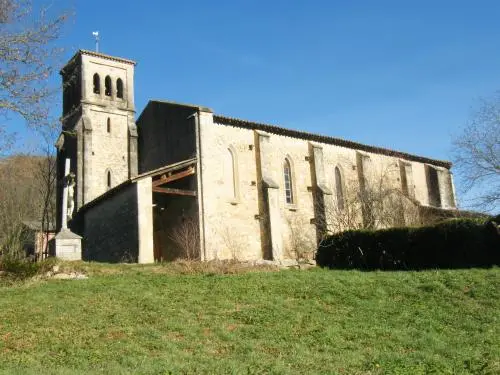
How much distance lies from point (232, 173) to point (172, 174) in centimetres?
395

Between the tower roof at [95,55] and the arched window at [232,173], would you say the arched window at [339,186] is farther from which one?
the tower roof at [95,55]

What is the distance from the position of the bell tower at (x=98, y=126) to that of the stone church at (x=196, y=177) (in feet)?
0.21

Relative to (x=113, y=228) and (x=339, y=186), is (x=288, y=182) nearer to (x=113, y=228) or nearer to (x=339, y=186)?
(x=339, y=186)

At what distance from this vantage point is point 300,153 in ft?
103

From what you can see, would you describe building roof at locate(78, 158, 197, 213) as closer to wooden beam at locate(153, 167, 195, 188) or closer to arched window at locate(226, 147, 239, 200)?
wooden beam at locate(153, 167, 195, 188)

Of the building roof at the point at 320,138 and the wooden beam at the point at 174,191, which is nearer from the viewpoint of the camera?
the wooden beam at the point at 174,191

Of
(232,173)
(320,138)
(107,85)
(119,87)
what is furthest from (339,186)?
(107,85)

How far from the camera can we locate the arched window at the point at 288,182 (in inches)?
1197

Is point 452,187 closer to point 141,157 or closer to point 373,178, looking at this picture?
point 373,178

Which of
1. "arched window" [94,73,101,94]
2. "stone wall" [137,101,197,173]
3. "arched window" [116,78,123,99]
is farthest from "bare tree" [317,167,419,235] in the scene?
"arched window" [94,73,101,94]

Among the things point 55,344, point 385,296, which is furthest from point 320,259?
point 55,344

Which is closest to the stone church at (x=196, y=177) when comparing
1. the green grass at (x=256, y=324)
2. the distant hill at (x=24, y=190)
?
the distant hill at (x=24, y=190)

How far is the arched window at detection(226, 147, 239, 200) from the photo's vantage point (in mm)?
27781

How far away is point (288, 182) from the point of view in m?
30.7
